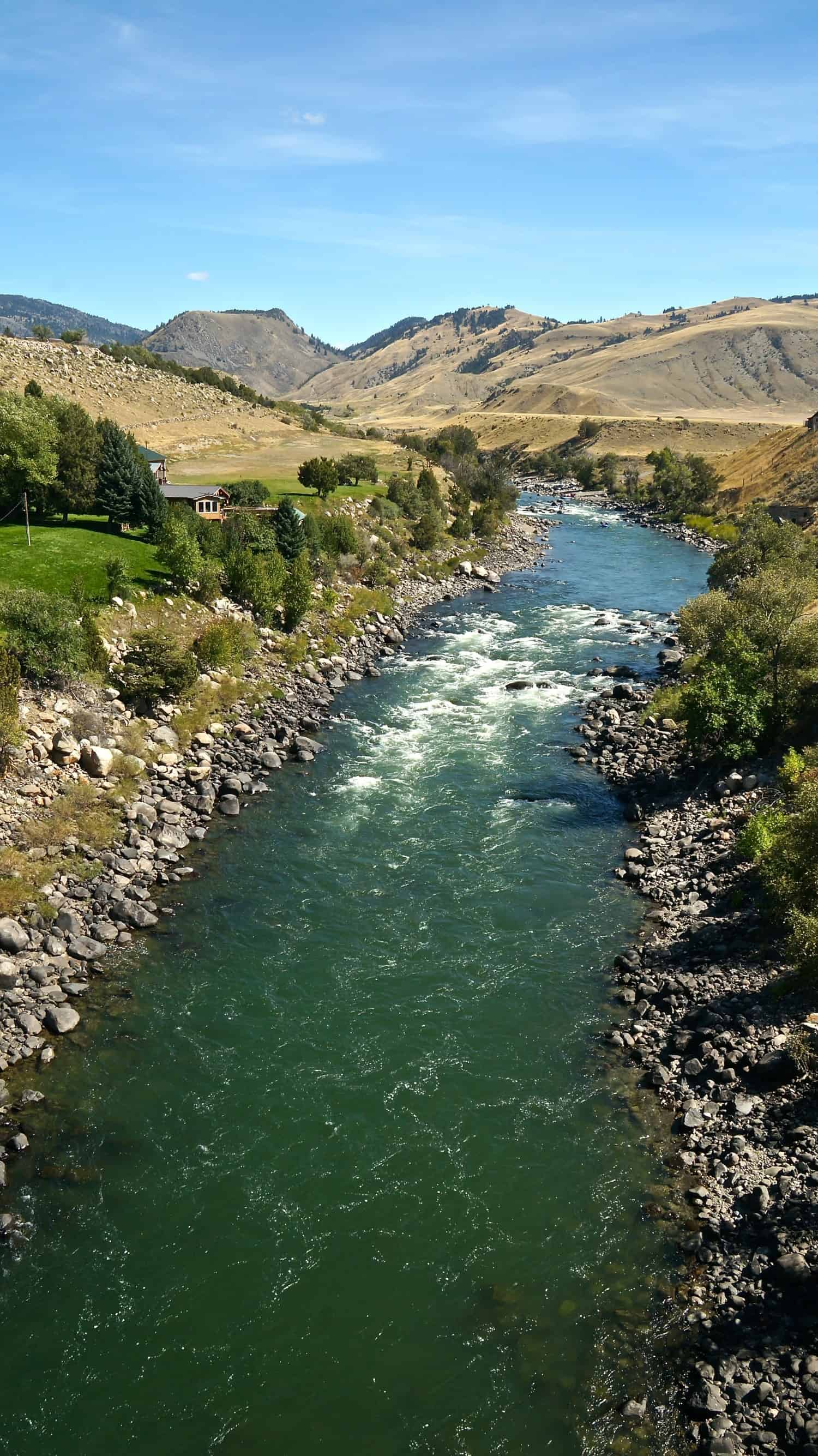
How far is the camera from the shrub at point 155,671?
43.6m

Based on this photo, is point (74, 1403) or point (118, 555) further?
point (118, 555)

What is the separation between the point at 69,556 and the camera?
51.2 metres

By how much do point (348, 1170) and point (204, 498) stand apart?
57.9 m

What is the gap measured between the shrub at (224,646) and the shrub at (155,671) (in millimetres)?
3594

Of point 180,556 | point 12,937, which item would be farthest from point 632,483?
point 12,937

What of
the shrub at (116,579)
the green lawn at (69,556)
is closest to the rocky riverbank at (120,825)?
the shrub at (116,579)

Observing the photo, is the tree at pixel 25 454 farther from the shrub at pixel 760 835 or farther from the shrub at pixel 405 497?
the shrub at pixel 760 835

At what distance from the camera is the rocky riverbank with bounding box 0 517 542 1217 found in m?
26.2

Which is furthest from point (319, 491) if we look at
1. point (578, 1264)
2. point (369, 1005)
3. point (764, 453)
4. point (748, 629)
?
point (764, 453)

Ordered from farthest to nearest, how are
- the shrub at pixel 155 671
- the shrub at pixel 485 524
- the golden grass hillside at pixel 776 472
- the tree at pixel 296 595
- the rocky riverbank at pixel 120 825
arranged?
the golden grass hillside at pixel 776 472
the shrub at pixel 485 524
the tree at pixel 296 595
the shrub at pixel 155 671
the rocky riverbank at pixel 120 825

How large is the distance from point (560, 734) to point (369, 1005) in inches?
1027

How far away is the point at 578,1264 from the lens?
19.4 meters

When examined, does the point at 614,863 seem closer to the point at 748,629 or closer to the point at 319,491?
the point at 748,629

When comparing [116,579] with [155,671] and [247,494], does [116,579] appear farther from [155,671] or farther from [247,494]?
[247,494]
